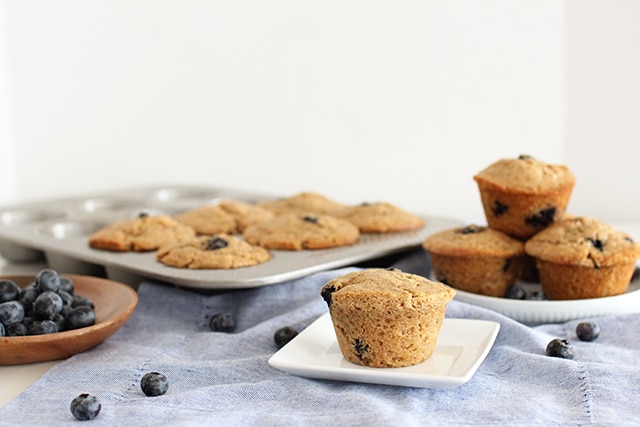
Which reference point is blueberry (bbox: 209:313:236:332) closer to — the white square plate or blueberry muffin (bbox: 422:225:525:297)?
the white square plate

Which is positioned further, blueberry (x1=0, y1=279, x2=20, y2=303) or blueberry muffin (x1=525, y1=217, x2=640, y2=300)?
blueberry muffin (x1=525, y1=217, x2=640, y2=300)

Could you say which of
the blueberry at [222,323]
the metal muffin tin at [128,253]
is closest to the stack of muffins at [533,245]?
the metal muffin tin at [128,253]

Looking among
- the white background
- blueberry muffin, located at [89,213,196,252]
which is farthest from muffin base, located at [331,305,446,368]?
the white background

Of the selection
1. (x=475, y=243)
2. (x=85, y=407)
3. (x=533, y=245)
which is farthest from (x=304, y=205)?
(x=85, y=407)

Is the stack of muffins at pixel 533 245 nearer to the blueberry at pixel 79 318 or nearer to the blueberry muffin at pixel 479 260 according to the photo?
the blueberry muffin at pixel 479 260

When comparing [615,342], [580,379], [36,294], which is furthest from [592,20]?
[36,294]

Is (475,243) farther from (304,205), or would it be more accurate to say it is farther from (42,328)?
(42,328)

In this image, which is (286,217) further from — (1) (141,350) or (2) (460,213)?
(2) (460,213)
